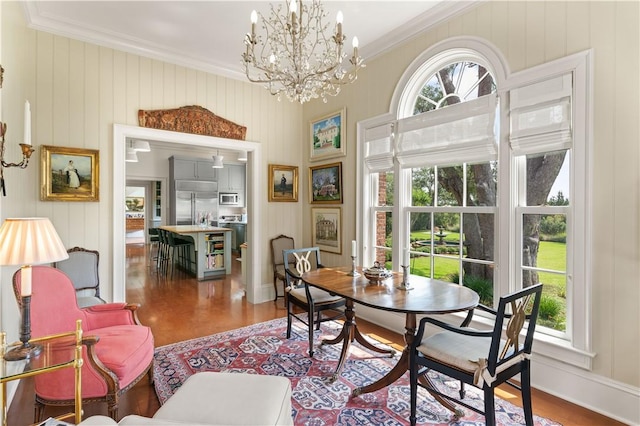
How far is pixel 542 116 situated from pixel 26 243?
3357 mm

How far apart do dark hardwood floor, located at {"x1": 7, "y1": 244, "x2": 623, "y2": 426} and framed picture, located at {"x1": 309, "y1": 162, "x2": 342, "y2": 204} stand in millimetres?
1623

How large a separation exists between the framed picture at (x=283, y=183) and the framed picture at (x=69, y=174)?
6.96 feet

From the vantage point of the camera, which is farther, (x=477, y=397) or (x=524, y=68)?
(x=524, y=68)

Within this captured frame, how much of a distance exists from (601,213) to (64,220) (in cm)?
468

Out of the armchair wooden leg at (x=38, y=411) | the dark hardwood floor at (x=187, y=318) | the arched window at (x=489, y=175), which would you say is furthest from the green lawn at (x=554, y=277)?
the armchair wooden leg at (x=38, y=411)

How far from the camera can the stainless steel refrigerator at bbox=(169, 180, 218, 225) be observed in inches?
344

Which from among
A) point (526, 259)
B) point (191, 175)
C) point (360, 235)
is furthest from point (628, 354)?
point (191, 175)

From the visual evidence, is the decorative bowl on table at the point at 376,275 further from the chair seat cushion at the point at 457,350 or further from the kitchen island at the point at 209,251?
the kitchen island at the point at 209,251

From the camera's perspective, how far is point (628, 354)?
2.04 meters

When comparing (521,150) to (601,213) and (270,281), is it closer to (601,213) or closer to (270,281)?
(601,213)

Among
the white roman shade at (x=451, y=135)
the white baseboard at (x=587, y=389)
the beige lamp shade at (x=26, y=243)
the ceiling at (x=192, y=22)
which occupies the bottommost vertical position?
the white baseboard at (x=587, y=389)

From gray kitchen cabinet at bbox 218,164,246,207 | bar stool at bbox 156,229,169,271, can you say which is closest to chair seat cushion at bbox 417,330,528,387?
bar stool at bbox 156,229,169,271

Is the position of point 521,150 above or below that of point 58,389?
above

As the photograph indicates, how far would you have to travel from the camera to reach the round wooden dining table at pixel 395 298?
195 cm
